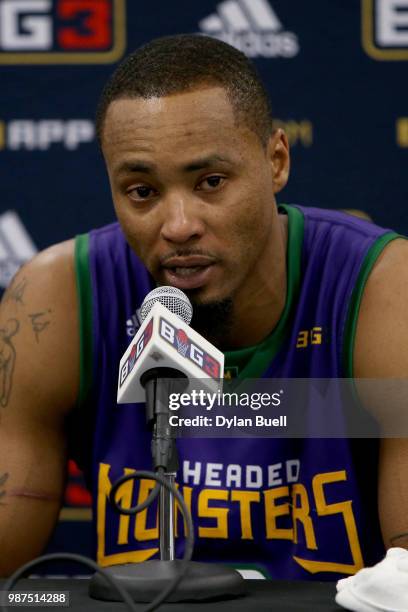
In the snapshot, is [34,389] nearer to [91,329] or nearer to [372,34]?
[91,329]

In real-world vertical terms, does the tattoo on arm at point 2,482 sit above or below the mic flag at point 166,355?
below

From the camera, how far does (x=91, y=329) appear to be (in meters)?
1.51

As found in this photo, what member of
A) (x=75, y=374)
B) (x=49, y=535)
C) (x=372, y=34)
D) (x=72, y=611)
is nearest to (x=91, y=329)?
(x=75, y=374)

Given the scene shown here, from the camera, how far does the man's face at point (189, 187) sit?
128cm

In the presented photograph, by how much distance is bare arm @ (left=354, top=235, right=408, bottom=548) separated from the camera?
49.9 inches

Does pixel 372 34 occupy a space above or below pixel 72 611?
above

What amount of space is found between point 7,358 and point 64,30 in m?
0.76

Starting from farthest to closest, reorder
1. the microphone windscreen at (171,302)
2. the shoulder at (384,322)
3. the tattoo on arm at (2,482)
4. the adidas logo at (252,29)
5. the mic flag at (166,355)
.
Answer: the adidas logo at (252,29), the tattoo on arm at (2,482), the shoulder at (384,322), the microphone windscreen at (171,302), the mic flag at (166,355)

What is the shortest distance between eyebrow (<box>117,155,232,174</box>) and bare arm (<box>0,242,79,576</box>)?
0.95 ft

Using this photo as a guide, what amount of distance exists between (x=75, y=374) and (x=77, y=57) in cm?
74

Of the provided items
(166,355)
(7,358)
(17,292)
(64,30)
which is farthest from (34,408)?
(64,30)

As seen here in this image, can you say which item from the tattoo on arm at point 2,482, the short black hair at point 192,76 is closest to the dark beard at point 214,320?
the short black hair at point 192,76

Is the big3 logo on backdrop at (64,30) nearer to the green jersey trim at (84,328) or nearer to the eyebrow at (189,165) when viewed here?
the green jersey trim at (84,328)

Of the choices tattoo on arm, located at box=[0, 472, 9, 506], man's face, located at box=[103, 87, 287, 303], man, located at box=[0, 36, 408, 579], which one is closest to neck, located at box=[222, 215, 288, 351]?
man, located at box=[0, 36, 408, 579]
